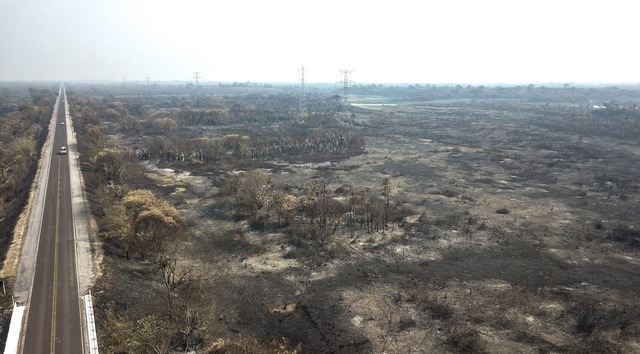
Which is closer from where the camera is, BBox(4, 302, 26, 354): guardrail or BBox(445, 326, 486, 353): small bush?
BBox(4, 302, 26, 354): guardrail

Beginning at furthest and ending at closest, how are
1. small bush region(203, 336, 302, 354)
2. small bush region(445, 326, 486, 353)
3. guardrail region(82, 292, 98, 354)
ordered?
1. small bush region(445, 326, 486, 353)
2. small bush region(203, 336, 302, 354)
3. guardrail region(82, 292, 98, 354)

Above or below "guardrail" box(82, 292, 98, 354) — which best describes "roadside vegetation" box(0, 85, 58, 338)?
above

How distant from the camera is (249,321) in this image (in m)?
45.9

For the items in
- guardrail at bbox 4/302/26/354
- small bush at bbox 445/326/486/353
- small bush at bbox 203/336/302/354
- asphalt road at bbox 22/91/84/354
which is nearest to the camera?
guardrail at bbox 4/302/26/354

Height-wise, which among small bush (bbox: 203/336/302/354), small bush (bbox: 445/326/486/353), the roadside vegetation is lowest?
small bush (bbox: 445/326/486/353)

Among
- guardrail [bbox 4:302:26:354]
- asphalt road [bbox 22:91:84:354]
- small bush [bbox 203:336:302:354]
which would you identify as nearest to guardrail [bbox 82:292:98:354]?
asphalt road [bbox 22:91:84:354]

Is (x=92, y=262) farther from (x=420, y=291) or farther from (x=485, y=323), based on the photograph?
(x=485, y=323)

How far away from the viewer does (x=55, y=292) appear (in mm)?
44719

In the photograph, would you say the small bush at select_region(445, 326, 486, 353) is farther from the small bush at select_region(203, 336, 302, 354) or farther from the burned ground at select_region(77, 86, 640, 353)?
the small bush at select_region(203, 336, 302, 354)

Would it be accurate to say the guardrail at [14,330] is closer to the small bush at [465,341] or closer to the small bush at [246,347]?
the small bush at [246,347]

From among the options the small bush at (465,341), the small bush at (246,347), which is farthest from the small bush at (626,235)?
the small bush at (246,347)

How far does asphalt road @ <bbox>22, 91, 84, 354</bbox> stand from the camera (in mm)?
36281

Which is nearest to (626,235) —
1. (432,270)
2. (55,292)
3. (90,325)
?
(432,270)

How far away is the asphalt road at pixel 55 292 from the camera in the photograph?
36.3 m
